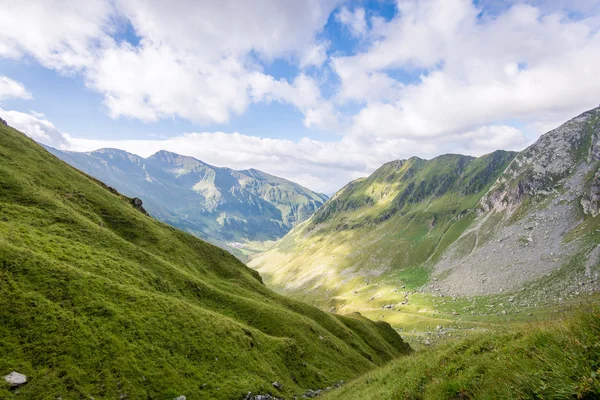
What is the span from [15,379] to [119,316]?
9446 mm

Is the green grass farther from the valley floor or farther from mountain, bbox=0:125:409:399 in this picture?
mountain, bbox=0:125:409:399

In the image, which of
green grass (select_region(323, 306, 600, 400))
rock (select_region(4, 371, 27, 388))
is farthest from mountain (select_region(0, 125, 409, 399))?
green grass (select_region(323, 306, 600, 400))

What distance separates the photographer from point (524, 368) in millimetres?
6992

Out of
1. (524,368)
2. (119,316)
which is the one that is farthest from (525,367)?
(119,316)

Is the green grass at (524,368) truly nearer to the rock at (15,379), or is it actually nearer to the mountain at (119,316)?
the mountain at (119,316)

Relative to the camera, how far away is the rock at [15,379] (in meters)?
19.0

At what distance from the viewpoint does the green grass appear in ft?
18.0

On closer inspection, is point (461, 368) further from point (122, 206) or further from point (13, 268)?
point (122, 206)

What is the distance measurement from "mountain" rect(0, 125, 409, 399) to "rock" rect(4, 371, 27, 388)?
0.32 meters

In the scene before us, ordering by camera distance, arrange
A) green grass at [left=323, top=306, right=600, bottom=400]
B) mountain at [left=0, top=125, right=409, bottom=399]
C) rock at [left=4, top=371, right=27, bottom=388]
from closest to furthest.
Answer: green grass at [left=323, top=306, right=600, bottom=400] → rock at [left=4, top=371, right=27, bottom=388] → mountain at [left=0, top=125, right=409, bottom=399]

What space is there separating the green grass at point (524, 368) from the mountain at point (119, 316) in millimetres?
22532

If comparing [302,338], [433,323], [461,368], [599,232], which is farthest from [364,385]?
[599,232]

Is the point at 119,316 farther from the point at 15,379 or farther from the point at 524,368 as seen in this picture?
the point at 524,368

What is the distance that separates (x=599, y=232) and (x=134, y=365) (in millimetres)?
171525
